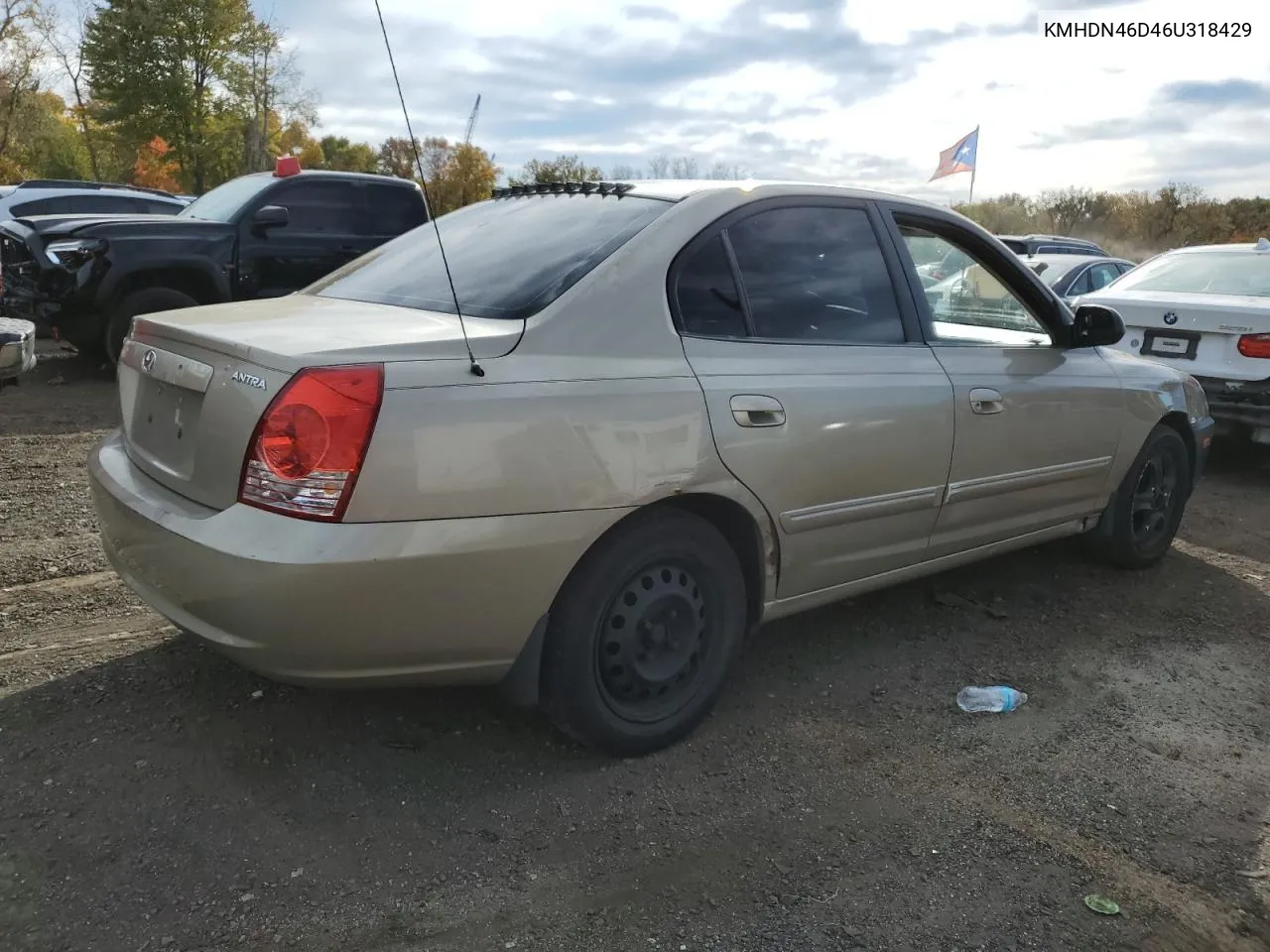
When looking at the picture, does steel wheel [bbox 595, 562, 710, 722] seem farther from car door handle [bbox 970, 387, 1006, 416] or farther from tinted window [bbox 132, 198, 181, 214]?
tinted window [bbox 132, 198, 181, 214]

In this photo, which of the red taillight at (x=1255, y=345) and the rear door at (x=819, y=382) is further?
the red taillight at (x=1255, y=345)

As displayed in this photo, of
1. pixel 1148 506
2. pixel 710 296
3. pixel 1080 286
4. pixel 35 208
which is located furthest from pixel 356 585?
pixel 35 208

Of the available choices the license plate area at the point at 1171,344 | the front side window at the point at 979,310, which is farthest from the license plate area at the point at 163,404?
the license plate area at the point at 1171,344

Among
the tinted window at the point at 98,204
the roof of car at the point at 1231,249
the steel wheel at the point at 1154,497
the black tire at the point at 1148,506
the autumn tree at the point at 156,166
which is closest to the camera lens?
the black tire at the point at 1148,506

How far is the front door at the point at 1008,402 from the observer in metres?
3.62

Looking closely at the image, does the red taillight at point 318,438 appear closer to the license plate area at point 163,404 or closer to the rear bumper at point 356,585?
the rear bumper at point 356,585

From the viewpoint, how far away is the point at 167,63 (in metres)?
35.7

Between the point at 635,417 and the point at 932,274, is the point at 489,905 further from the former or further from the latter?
the point at 932,274

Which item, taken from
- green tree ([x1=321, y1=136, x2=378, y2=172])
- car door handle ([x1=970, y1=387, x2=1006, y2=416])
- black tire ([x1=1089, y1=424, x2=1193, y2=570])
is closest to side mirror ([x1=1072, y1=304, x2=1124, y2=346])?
car door handle ([x1=970, y1=387, x2=1006, y2=416])

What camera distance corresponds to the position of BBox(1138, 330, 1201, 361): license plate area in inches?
260

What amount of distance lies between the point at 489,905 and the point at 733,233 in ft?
6.51

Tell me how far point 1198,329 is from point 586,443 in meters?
5.55

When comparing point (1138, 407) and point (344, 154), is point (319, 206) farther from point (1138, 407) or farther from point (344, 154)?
point (344, 154)

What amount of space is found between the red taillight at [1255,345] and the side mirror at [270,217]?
6.79 metres
